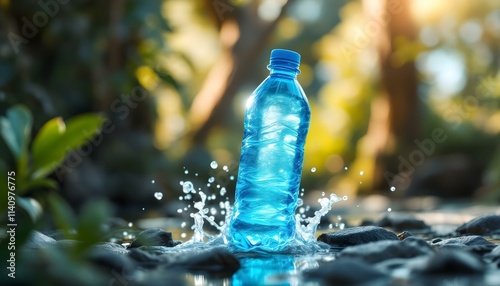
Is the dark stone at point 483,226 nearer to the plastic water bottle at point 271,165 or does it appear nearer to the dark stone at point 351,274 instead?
the plastic water bottle at point 271,165

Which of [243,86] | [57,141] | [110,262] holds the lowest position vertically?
[110,262]

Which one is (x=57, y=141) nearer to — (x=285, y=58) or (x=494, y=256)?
(x=285, y=58)

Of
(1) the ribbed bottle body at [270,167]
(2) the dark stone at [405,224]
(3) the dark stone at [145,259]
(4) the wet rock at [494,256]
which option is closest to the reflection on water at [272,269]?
(1) the ribbed bottle body at [270,167]

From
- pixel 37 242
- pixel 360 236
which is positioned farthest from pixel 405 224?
pixel 37 242

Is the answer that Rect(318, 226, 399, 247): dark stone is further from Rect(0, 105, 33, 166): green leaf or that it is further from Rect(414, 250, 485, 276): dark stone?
Rect(0, 105, 33, 166): green leaf

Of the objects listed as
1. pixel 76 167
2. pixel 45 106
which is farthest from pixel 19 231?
pixel 76 167

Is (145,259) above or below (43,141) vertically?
below
